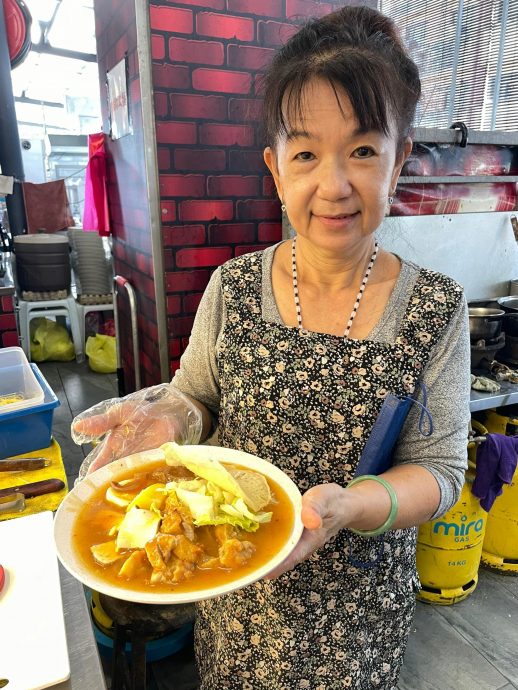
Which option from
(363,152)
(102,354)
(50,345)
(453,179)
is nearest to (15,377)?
(363,152)

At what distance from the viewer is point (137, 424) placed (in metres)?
1.40

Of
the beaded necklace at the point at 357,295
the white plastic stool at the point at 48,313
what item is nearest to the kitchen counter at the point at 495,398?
the beaded necklace at the point at 357,295

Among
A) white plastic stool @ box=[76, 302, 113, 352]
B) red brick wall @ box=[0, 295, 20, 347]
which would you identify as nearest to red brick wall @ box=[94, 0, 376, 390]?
red brick wall @ box=[0, 295, 20, 347]

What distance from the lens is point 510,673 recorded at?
90.0 inches

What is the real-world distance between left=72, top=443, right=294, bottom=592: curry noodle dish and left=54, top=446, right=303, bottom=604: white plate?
2cm

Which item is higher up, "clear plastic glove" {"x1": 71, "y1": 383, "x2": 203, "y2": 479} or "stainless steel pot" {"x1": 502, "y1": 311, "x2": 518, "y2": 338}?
"clear plastic glove" {"x1": 71, "y1": 383, "x2": 203, "y2": 479}

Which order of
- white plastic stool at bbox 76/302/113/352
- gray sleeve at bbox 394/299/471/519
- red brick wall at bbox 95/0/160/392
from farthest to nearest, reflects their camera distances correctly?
white plastic stool at bbox 76/302/113/352 → red brick wall at bbox 95/0/160/392 → gray sleeve at bbox 394/299/471/519

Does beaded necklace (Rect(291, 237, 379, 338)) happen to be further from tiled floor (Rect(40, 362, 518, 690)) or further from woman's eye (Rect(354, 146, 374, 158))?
tiled floor (Rect(40, 362, 518, 690))

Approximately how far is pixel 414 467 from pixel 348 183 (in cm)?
69

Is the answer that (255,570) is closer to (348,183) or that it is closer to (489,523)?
(348,183)

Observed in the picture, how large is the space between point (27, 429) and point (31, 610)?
866 mm

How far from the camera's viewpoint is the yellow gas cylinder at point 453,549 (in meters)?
2.54

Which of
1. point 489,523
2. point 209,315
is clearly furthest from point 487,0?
point 209,315

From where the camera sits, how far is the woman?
1117mm
